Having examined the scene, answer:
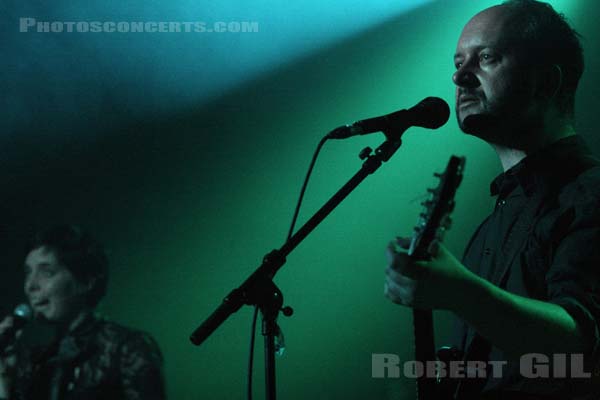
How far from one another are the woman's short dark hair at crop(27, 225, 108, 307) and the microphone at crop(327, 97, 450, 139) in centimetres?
202

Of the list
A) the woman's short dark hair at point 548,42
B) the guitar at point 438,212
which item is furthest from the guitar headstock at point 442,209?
the woman's short dark hair at point 548,42

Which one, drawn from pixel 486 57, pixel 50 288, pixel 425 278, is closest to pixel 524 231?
pixel 486 57

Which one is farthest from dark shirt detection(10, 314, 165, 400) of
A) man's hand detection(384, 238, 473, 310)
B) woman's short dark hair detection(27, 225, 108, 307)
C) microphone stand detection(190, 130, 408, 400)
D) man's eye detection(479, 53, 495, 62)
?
man's hand detection(384, 238, 473, 310)

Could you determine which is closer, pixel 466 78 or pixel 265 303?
pixel 265 303

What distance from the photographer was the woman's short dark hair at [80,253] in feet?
10.6

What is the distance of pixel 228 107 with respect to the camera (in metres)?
3.30

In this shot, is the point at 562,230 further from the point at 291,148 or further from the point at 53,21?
the point at 53,21

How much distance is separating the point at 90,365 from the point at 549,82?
2401 millimetres

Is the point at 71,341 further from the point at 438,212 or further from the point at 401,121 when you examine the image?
the point at 438,212

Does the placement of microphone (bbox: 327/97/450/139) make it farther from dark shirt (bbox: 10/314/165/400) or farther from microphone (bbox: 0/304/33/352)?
microphone (bbox: 0/304/33/352)

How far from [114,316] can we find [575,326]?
8.25ft

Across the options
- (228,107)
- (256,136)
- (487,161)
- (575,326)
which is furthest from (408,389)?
(575,326)

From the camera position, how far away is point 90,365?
3092 mm

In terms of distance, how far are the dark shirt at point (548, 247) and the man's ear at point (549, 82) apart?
0.49 ft
